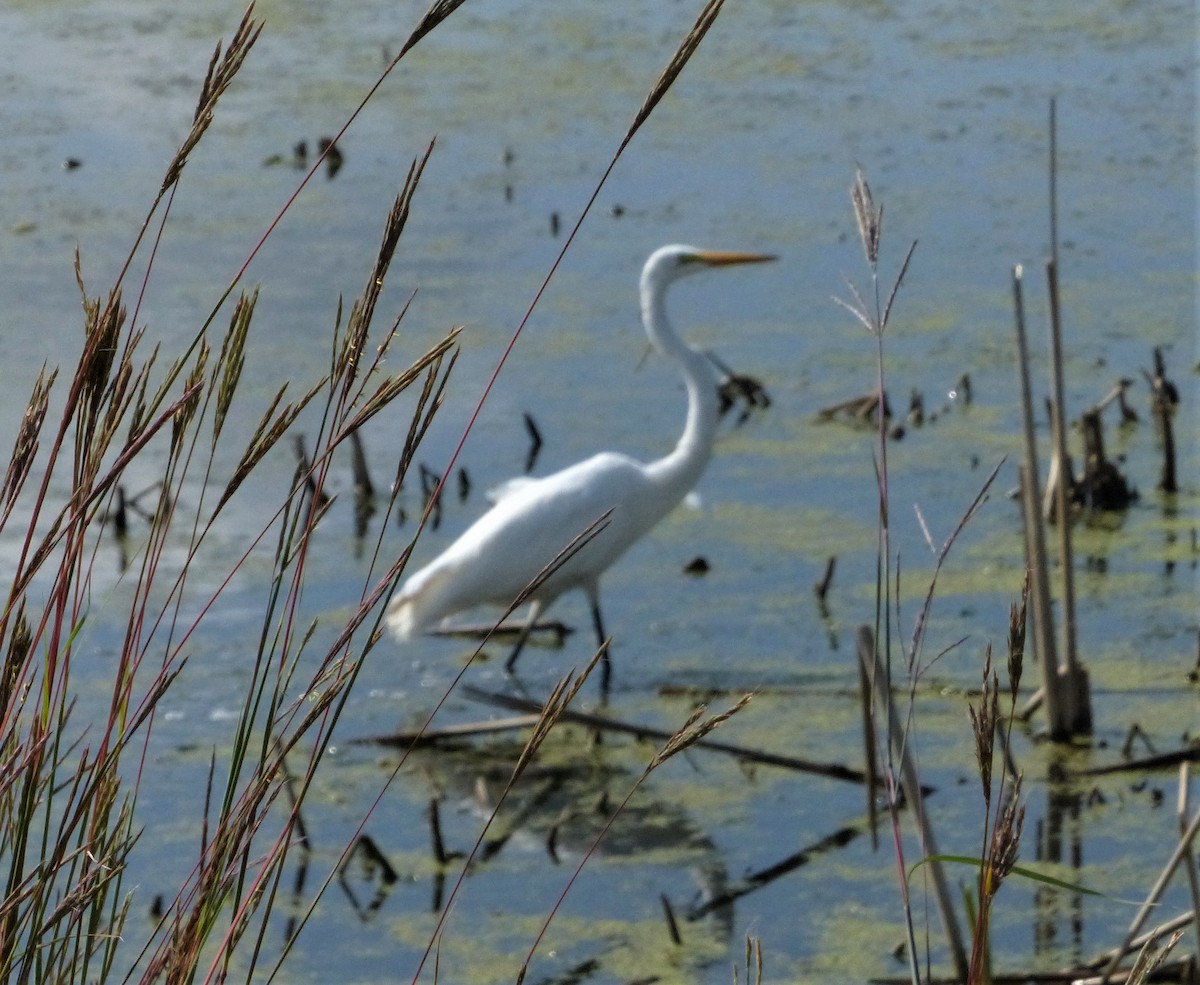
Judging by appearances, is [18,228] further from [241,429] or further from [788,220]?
[788,220]

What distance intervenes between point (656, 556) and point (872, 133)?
3.19m

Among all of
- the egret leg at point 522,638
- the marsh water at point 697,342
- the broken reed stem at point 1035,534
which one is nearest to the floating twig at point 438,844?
the marsh water at point 697,342

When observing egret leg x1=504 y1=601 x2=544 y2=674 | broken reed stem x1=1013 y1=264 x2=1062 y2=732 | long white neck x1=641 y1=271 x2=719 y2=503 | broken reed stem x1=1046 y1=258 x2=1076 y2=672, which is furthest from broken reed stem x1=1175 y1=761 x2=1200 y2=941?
long white neck x1=641 y1=271 x2=719 y2=503

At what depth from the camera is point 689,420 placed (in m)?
4.21

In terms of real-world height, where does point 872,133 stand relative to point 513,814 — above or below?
above

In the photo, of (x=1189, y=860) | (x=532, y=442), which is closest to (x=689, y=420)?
(x=532, y=442)

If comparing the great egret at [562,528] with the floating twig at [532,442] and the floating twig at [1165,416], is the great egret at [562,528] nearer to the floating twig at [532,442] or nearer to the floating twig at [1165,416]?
the floating twig at [532,442]

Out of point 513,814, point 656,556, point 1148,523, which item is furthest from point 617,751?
point 1148,523

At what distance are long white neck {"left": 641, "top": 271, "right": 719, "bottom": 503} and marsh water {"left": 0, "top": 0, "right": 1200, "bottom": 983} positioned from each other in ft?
0.90

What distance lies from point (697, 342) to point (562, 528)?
5.72ft

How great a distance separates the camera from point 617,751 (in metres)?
3.59

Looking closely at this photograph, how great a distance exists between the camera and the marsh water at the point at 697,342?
3.02 metres

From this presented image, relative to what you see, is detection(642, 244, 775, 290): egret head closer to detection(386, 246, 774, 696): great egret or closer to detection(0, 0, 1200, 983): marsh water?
detection(386, 246, 774, 696): great egret

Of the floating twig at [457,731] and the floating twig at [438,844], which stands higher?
the floating twig at [457,731]
